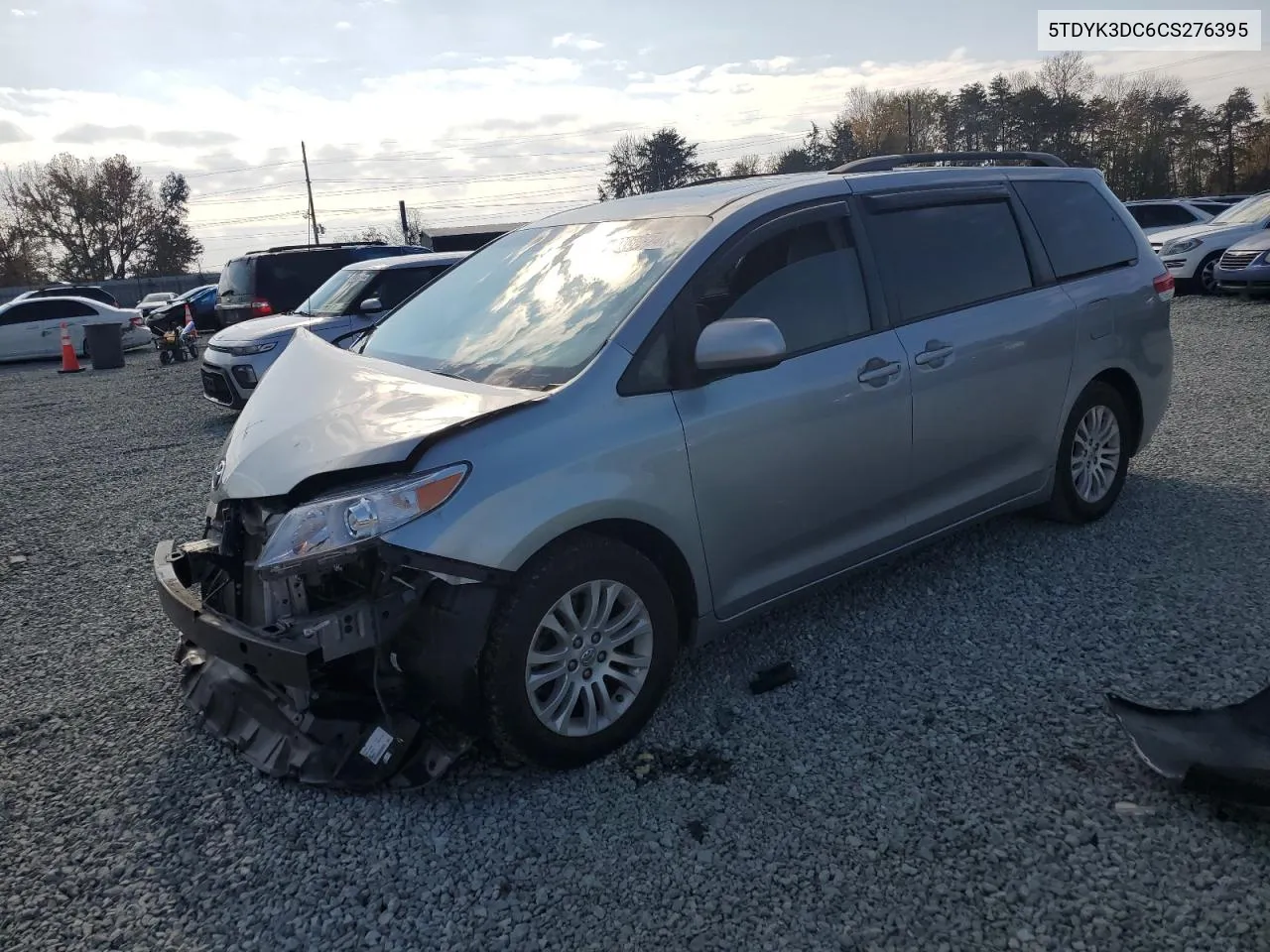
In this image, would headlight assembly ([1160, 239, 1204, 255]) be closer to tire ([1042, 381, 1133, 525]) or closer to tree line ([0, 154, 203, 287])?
tire ([1042, 381, 1133, 525])

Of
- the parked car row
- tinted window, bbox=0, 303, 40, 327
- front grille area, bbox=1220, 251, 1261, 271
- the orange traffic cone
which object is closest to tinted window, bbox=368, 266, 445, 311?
the orange traffic cone

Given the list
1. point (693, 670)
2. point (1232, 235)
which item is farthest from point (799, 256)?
point (1232, 235)

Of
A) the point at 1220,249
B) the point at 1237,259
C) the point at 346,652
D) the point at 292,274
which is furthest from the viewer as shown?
the point at 1220,249

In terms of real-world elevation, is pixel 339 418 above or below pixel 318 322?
below

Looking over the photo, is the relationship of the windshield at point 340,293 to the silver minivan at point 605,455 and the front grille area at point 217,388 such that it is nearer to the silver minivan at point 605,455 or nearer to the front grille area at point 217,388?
the front grille area at point 217,388

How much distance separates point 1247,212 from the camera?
1652cm

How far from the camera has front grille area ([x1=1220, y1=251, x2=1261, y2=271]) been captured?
1486 cm

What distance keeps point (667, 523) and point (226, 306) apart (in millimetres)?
11692

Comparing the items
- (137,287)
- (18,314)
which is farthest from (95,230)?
(18,314)

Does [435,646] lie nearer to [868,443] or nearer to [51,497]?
[868,443]

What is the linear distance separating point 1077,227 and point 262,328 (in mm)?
7980

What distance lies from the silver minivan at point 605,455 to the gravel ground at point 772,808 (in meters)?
0.25

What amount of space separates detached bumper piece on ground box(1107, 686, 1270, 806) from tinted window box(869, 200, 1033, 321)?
184cm

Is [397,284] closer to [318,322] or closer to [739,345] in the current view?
[318,322]
